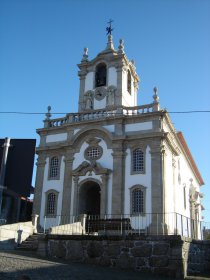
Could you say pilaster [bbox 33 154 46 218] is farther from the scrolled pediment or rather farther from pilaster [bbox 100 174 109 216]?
pilaster [bbox 100 174 109 216]

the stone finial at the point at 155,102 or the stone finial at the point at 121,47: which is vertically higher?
the stone finial at the point at 121,47

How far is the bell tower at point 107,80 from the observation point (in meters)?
29.5

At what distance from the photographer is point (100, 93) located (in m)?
30.1

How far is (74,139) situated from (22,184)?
7.51 m

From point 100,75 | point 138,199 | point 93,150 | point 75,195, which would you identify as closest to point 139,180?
point 138,199

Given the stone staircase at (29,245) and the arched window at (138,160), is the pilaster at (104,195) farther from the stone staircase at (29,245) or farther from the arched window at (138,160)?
the stone staircase at (29,245)

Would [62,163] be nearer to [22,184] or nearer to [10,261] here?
[22,184]

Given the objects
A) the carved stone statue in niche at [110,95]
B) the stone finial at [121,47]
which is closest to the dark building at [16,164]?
the carved stone statue in niche at [110,95]

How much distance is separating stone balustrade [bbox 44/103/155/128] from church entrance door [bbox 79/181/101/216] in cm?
510

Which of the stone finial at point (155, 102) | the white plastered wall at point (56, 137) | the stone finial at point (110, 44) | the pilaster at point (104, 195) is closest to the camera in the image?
the pilaster at point (104, 195)

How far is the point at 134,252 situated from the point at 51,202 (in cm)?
1431

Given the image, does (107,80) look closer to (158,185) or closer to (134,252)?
(158,185)

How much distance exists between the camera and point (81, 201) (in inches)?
1027

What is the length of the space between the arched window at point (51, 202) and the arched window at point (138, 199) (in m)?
6.00
